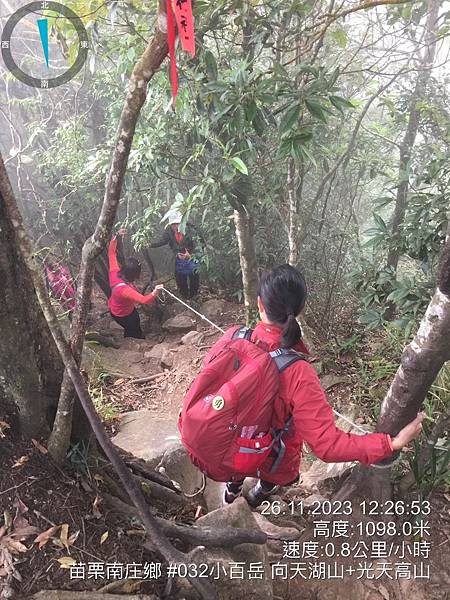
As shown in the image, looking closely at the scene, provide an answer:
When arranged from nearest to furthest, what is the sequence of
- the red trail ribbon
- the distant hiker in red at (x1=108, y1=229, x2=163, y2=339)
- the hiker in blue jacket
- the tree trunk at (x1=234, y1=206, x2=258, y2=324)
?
the red trail ribbon → the tree trunk at (x1=234, y1=206, x2=258, y2=324) → the distant hiker in red at (x1=108, y1=229, x2=163, y2=339) → the hiker in blue jacket

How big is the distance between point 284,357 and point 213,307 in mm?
5585

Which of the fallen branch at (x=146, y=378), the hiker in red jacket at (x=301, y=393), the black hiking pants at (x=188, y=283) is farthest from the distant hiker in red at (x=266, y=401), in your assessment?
the black hiking pants at (x=188, y=283)

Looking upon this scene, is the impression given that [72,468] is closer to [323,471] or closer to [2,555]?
[2,555]

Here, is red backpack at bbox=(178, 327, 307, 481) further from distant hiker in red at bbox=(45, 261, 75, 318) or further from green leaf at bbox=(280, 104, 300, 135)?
distant hiker in red at bbox=(45, 261, 75, 318)

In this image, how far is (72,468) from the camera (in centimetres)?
195

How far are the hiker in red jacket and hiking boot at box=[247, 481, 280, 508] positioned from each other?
939 millimetres

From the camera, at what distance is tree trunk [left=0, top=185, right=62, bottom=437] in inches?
64.9

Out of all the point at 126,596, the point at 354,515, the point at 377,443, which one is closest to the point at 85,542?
the point at 126,596

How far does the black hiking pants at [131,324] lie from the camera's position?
20.9 ft

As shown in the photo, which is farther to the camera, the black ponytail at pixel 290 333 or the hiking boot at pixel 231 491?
the hiking boot at pixel 231 491

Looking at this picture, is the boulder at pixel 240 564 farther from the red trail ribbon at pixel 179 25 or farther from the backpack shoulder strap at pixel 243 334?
the red trail ribbon at pixel 179 25

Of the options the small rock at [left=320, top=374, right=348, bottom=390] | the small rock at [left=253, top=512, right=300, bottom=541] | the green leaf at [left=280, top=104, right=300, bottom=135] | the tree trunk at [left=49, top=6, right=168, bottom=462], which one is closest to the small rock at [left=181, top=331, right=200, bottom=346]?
the small rock at [left=320, top=374, right=348, bottom=390]

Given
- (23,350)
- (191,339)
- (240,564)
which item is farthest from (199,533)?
(191,339)

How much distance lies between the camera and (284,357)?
6.36ft
